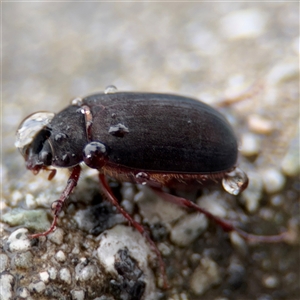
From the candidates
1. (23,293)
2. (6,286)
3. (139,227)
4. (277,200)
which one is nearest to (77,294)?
(23,293)

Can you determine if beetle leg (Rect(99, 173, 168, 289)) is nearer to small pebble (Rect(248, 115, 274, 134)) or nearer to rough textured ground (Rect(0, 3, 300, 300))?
rough textured ground (Rect(0, 3, 300, 300))

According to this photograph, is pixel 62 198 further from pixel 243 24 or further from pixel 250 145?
pixel 243 24

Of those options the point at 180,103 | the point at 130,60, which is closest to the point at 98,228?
the point at 180,103

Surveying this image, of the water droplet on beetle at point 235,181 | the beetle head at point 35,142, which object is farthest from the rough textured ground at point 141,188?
the beetle head at point 35,142

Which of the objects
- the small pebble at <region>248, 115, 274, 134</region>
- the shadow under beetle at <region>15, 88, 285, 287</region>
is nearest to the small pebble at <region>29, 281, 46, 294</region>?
the shadow under beetle at <region>15, 88, 285, 287</region>

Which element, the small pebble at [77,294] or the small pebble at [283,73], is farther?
the small pebble at [283,73]

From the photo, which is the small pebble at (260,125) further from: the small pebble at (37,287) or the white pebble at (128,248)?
the small pebble at (37,287)
